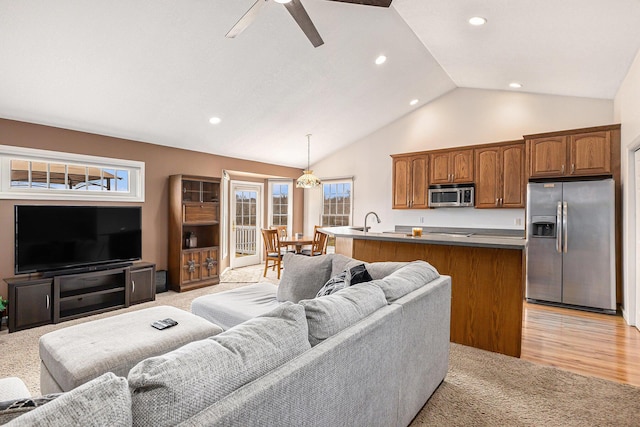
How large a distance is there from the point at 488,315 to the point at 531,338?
0.74m

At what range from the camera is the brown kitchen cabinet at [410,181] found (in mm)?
5898

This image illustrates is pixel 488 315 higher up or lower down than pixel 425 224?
lower down

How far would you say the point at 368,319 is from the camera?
4.92 ft

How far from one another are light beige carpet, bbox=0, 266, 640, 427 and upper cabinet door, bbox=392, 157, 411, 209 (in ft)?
11.3

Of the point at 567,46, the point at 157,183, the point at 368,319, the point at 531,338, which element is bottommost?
the point at 531,338

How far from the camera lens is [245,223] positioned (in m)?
7.32

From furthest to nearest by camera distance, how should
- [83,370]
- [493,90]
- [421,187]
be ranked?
[421,187]
[493,90]
[83,370]

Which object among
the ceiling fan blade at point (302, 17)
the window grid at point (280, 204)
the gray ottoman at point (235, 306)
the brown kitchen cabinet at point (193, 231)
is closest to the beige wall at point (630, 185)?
the ceiling fan blade at point (302, 17)

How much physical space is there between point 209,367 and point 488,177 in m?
5.34

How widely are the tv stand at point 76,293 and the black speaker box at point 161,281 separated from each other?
1.10 feet

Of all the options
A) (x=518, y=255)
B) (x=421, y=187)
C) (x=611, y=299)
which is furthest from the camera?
(x=421, y=187)

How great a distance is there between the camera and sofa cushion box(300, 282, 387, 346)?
1298 mm

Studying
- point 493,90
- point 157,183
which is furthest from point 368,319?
point 493,90

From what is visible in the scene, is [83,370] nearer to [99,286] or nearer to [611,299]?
[99,286]
